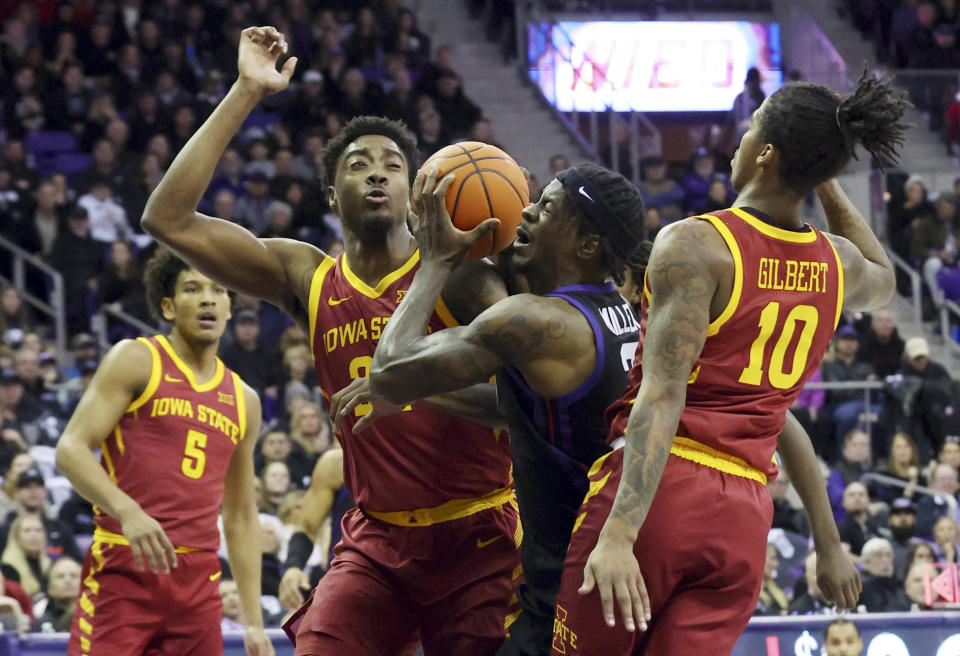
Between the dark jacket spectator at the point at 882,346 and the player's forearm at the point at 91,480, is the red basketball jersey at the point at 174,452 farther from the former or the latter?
the dark jacket spectator at the point at 882,346

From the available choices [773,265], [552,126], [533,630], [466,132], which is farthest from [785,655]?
[552,126]

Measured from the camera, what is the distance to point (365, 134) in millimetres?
4879

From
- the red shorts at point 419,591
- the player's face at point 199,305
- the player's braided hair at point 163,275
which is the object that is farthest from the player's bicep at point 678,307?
the player's braided hair at point 163,275

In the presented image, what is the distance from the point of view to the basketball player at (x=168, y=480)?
5.72 meters

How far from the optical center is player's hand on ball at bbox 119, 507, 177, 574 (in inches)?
212

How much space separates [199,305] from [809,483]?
304 centimetres

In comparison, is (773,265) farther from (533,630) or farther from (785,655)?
(785,655)

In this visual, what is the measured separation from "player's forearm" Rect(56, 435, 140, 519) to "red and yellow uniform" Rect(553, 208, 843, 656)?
2395 mm

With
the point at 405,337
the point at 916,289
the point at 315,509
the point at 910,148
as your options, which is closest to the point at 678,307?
the point at 405,337

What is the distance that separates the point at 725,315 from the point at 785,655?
3.95 meters

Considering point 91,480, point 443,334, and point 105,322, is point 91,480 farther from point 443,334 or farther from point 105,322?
point 105,322

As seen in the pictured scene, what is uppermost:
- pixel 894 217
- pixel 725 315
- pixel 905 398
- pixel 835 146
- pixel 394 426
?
pixel 835 146

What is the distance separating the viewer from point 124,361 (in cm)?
598

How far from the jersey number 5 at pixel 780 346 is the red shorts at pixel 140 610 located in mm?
3102
